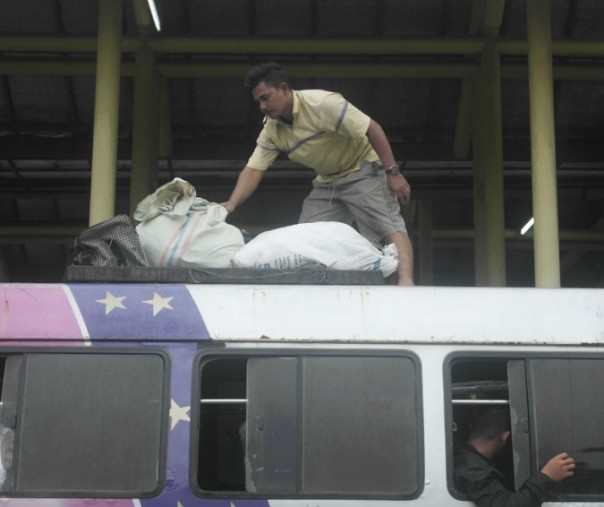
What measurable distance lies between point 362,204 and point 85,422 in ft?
9.56

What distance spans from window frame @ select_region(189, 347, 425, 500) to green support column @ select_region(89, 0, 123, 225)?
6825mm

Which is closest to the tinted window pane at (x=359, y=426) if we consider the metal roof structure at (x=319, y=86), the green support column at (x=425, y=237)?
the metal roof structure at (x=319, y=86)

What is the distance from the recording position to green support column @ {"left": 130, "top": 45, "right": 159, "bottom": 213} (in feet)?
52.0

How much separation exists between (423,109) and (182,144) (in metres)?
3.91

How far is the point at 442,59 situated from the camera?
16.7 metres

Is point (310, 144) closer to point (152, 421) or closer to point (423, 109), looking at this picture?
point (152, 421)

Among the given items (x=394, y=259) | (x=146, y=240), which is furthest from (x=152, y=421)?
(x=394, y=259)

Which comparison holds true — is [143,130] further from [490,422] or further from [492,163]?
[490,422]

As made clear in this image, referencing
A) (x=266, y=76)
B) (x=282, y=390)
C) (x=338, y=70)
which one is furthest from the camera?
(x=338, y=70)

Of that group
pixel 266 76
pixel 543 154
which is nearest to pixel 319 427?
pixel 266 76

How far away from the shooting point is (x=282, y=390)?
253 inches

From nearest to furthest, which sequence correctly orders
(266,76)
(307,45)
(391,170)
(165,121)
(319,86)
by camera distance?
(266,76) → (391,170) → (307,45) → (319,86) → (165,121)

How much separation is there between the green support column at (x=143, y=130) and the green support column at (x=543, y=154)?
532 cm

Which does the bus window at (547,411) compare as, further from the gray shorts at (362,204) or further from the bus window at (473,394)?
the gray shorts at (362,204)
